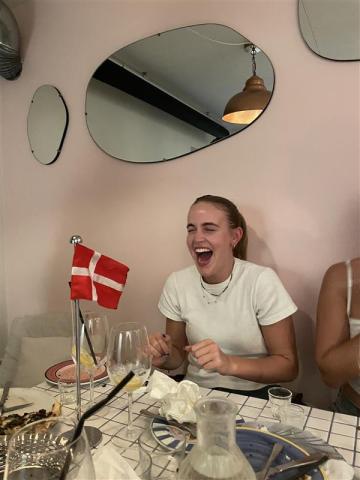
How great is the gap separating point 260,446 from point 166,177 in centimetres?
134

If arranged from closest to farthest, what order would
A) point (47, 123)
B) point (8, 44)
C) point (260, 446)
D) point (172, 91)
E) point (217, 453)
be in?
point (217, 453) < point (260, 446) < point (172, 91) < point (8, 44) < point (47, 123)

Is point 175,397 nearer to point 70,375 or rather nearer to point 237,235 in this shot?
point 70,375

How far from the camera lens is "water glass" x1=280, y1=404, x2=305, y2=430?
2.88ft

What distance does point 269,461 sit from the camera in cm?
70

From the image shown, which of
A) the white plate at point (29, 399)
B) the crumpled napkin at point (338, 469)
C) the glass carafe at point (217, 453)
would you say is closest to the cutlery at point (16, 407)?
the white plate at point (29, 399)

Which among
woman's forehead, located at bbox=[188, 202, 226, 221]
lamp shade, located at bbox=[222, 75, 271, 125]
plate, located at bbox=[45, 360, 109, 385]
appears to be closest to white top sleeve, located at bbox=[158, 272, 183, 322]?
woman's forehead, located at bbox=[188, 202, 226, 221]

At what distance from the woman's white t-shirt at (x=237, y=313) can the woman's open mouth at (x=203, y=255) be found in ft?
0.32

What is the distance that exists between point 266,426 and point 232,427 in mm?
400

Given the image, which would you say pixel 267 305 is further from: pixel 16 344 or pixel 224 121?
pixel 16 344

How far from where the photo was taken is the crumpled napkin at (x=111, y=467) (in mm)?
628

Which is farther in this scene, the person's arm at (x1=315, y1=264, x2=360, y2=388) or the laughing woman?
the laughing woman

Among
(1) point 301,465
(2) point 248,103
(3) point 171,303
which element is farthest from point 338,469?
(2) point 248,103

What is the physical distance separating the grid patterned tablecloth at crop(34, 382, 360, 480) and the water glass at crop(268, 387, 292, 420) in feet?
0.06

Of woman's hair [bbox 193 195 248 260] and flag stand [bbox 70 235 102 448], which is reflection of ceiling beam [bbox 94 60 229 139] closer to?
woman's hair [bbox 193 195 248 260]
